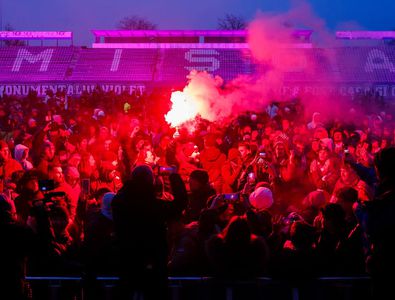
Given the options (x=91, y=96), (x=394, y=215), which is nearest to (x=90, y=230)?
(x=394, y=215)

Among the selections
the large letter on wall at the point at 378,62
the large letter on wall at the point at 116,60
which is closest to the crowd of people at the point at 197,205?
the large letter on wall at the point at 378,62

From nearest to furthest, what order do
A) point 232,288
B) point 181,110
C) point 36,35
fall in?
point 232,288
point 181,110
point 36,35

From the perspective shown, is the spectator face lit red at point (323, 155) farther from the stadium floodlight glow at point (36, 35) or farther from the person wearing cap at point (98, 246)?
the stadium floodlight glow at point (36, 35)

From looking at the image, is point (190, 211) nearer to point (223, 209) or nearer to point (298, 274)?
point (223, 209)

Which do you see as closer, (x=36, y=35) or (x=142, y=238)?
(x=142, y=238)

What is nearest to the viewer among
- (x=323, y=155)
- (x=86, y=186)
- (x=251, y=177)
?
(x=86, y=186)

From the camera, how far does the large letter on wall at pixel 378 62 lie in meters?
28.1

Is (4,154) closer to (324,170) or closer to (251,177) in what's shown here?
(251,177)

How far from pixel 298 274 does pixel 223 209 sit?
52.7 inches

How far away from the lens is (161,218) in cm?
602

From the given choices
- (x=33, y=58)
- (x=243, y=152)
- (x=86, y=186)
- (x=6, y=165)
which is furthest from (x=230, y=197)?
(x=33, y=58)

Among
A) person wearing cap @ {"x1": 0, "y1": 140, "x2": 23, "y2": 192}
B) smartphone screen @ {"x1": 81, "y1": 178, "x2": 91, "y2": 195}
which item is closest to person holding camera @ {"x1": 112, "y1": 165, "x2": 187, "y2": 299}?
smartphone screen @ {"x1": 81, "y1": 178, "x2": 91, "y2": 195}

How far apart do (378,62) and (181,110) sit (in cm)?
1697

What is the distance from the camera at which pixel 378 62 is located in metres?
28.6
